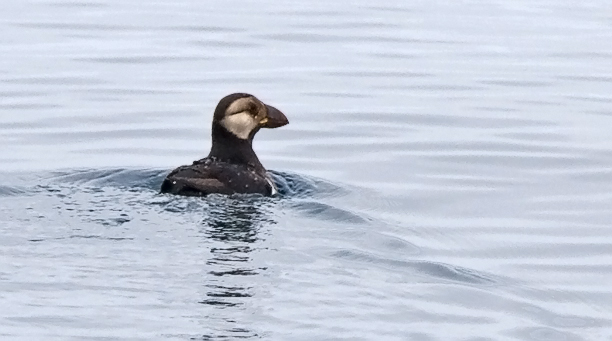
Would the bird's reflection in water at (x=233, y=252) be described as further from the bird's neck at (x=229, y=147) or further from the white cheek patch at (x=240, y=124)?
the white cheek patch at (x=240, y=124)

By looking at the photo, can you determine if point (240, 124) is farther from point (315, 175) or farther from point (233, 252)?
point (233, 252)

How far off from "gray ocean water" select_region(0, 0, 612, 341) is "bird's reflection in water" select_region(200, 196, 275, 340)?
0.02m

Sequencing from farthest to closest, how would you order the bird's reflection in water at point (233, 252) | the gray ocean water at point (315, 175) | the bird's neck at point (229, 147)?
the bird's neck at point (229, 147), the gray ocean water at point (315, 175), the bird's reflection in water at point (233, 252)

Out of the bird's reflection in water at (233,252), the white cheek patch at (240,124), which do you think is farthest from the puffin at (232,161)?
the bird's reflection in water at (233,252)


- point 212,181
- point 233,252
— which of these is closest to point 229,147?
point 212,181

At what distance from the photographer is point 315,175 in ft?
44.8

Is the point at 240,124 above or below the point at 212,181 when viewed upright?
above

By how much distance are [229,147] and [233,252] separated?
2.82 metres

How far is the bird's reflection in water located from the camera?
Answer: 8.62 meters

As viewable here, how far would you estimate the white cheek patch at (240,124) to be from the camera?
12.8 meters

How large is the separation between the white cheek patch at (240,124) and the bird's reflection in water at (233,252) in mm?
1008

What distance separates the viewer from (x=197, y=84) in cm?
1822

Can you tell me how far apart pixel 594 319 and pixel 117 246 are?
305cm

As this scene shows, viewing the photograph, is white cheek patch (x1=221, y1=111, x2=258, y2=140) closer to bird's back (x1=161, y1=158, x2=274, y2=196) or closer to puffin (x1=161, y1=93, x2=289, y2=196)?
puffin (x1=161, y1=93, x2=289, y2=196)
